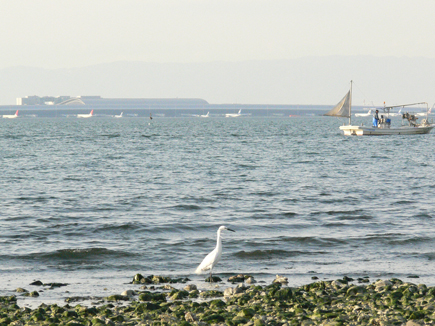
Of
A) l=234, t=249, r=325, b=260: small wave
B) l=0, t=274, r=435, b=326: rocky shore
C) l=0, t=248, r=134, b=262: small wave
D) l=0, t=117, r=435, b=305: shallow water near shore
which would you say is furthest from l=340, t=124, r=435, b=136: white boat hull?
l=0, t=274, r=435, b=326: rocky shore

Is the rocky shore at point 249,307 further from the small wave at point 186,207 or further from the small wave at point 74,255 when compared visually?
the small wave at point 186,207

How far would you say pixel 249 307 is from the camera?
9.62 m

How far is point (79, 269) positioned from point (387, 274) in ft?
21.2

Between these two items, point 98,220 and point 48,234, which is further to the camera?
point 98,220

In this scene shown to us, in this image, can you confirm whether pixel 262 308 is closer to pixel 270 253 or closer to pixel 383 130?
pixel 270 253

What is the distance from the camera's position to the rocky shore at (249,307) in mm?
8773

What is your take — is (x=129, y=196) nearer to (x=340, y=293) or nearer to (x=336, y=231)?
(x=336, y=231)

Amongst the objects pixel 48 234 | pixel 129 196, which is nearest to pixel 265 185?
pixel 129 196

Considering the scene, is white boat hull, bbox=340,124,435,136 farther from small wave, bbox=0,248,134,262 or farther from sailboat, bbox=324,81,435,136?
small wave, bbox=0,248,134,262

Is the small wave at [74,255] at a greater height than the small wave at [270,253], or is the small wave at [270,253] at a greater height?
the small wave at [270,253]

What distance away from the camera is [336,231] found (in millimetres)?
17406

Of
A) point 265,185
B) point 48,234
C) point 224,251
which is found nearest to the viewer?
point 224,251

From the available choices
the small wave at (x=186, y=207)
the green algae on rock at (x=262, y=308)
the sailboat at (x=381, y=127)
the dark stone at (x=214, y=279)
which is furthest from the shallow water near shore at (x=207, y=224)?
the sailboat at (x=381, y=127)

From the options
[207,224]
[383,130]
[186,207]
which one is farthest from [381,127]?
[207,224]
